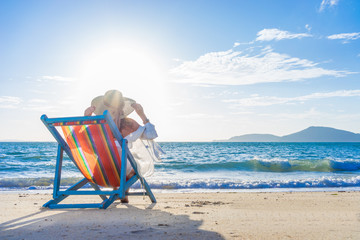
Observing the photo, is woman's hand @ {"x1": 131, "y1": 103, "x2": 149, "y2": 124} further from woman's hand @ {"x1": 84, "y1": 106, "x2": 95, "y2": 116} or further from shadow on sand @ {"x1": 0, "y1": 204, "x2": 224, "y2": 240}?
shadow on sand @ {"x1": 0, "y1": 204, "x2": 224, "y2": 240}

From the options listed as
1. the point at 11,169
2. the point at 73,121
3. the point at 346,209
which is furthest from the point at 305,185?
the point at 11,169

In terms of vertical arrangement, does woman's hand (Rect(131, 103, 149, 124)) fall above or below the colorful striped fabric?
above

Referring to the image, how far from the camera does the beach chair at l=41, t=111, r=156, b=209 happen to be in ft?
11.6

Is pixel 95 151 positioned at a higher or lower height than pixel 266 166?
higher

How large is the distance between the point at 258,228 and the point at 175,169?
13353 millimetres

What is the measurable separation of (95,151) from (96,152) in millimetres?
18

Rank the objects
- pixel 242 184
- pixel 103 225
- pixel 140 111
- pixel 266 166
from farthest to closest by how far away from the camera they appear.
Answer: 1. pixel 266 166
2. pixel 242 184
3. pixel 140 111
4. pixel 103 225

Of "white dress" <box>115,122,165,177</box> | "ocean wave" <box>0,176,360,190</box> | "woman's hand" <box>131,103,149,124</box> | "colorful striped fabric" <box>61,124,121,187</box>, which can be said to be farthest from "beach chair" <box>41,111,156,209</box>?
"ocean wave" <box>0,176,360,190</box>

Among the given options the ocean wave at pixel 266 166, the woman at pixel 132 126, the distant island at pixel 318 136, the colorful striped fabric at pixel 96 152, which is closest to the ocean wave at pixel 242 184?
the woman at pixel 132 126

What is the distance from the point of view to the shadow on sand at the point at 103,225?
2693 mm

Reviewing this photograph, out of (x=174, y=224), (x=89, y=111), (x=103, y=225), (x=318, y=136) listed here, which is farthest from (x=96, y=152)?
(x=318, y=136)

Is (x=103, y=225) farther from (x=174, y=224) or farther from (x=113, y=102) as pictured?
(x=113, y=102)

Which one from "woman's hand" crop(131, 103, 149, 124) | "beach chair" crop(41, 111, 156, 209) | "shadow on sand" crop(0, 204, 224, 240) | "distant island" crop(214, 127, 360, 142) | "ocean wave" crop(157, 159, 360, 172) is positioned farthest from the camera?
"distant island" crop(214, 127, 360, 142)

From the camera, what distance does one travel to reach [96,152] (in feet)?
12.4
